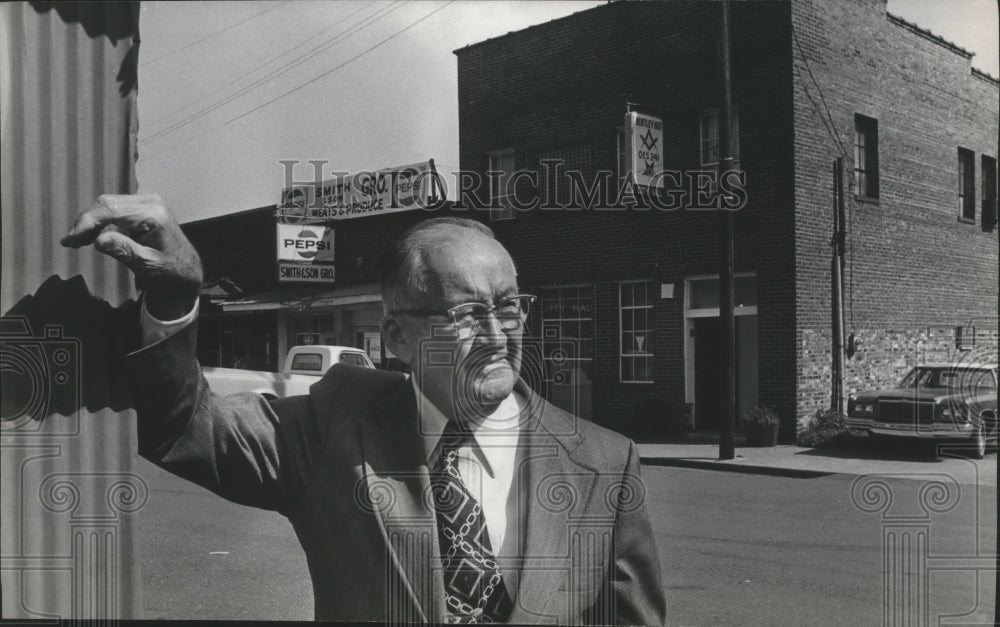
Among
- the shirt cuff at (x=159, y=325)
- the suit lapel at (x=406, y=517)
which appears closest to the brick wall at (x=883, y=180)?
the suit lapel at (x=406, y=517)

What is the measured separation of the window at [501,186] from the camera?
2430 mm

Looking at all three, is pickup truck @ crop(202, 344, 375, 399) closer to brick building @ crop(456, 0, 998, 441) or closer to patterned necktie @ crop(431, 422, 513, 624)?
patterned necktie @ crop(431, 422, 513, 624)

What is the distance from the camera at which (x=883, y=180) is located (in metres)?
2.74

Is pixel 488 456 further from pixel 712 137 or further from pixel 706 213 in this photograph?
pixel 712 137

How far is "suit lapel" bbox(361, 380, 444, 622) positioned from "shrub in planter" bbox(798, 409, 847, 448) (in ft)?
3.95

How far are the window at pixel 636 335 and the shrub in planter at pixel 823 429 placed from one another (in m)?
0.60

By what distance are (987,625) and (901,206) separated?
1326 millimetres

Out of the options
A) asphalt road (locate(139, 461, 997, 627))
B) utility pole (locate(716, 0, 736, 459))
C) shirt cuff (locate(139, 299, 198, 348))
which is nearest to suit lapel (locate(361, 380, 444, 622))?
shirt cuff (locate(139, 299, 198, 348))

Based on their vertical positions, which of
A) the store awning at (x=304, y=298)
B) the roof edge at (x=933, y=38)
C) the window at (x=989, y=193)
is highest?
the roof edge at (x=933, y=38)

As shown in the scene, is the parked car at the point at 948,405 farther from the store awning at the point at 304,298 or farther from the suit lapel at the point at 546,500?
the store awning at the point at 304,298

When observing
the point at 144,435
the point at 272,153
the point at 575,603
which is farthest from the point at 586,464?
the point at 272,153

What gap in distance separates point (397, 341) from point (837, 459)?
4.57 ft

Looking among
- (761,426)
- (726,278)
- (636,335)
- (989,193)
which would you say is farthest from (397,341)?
(989,193)

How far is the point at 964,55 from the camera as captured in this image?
2.67 metres
